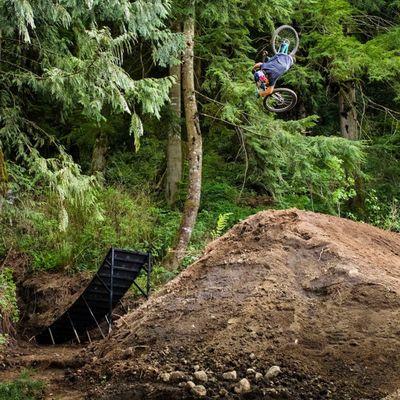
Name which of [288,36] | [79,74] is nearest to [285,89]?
[288,36]

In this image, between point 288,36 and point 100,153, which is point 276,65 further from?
point 100,153

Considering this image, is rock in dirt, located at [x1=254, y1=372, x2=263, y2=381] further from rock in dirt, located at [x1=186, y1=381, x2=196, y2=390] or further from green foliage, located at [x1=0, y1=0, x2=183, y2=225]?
green foliage, located at [x1=0, y1=0, x2=183, y2=225]

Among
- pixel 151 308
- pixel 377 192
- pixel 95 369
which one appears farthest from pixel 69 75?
pixel 377 192

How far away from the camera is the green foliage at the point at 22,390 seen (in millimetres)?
7039

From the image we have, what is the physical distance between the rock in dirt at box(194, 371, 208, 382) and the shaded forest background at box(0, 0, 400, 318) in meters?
3.85

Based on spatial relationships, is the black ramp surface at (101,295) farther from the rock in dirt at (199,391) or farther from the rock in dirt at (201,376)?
the rock in dirt at (199,391)

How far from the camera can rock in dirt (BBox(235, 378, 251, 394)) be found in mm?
6211

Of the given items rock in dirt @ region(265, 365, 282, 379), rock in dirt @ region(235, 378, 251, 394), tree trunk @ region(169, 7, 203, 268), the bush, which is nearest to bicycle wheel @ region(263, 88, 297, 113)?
tree trunk @ region(169, 7, 203, 268)

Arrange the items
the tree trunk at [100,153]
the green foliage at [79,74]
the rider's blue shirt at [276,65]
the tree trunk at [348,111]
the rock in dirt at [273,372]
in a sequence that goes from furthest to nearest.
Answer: the tree trunk at [348,111] → the tree trunk at [100,153] → the rider's blue shirt at [276,65] → the green foliage at [79,74] → the rock in dirt at [273,372]

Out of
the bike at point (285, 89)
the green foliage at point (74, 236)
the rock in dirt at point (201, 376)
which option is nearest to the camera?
the rock in dirt at point (201, 376)

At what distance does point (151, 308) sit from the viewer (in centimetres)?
818

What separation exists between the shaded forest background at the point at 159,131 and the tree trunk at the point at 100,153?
28mm

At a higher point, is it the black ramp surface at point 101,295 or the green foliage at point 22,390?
the black ramp surface at point 101,295

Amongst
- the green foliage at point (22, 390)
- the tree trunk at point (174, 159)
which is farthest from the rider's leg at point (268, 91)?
the green foliage at point (22, 390)
